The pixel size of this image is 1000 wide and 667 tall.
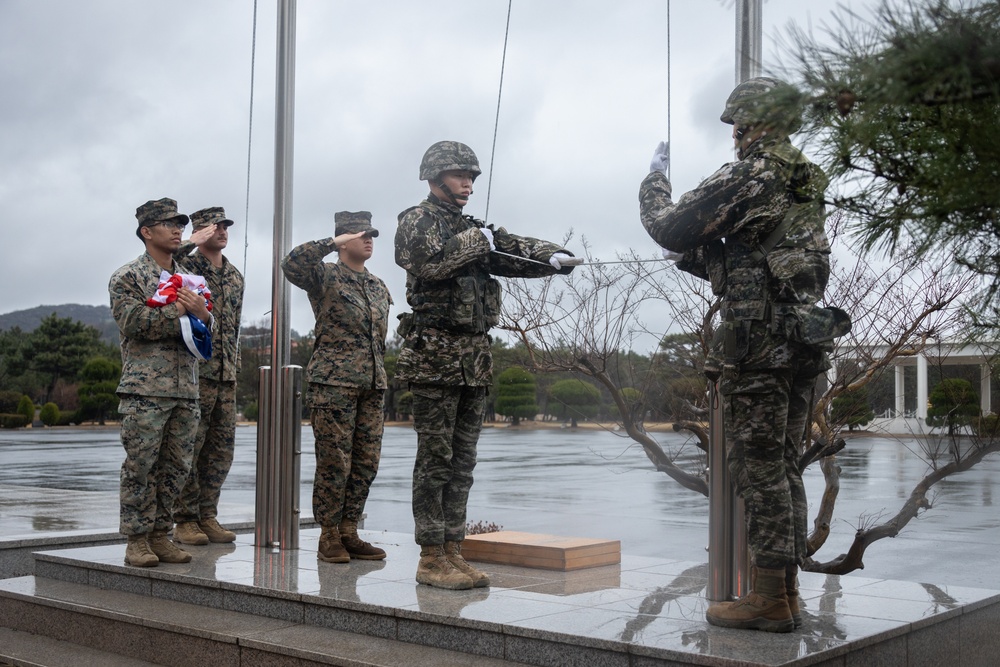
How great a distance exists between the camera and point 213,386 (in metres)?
6.68

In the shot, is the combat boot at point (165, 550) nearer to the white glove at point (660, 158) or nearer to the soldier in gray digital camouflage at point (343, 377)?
the soldier in gray digital camouflage at point (343, 377)

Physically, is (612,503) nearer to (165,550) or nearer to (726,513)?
(165,550)

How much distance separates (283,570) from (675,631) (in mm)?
2308

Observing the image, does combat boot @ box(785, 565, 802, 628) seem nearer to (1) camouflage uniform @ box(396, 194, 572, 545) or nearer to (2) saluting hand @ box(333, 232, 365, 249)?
(1) camouflage uniform @ box(396, 194, 572, 545)

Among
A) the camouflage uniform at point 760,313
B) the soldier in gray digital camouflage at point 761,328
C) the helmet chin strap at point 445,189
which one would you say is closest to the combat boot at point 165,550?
the helmet chin strap at point 445,189

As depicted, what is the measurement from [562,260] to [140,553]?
2717 mm

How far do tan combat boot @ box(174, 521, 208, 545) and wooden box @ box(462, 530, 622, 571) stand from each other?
1.67 m

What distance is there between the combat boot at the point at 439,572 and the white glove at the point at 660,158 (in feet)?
6.66

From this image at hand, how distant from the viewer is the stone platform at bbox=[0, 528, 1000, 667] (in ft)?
12.8

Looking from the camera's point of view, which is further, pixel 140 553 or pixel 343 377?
pixel 343 377

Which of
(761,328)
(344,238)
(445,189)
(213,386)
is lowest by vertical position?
(213,386)

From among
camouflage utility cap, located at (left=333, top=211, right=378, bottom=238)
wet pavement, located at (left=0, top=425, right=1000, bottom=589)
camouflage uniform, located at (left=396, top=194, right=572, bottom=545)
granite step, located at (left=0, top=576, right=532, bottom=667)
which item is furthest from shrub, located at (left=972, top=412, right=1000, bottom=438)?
granite step, located at (left=0, top=576, right=532, bottom=667)

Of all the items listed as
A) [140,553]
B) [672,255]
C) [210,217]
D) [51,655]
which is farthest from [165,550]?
[672,255]

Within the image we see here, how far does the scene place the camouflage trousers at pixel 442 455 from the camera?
16.6ft
